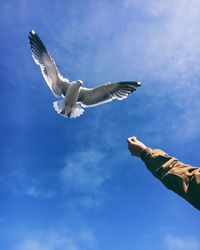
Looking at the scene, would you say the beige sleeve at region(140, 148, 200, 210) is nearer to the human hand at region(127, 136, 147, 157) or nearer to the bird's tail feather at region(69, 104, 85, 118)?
the human hand at region(127, 136, 147, 157)

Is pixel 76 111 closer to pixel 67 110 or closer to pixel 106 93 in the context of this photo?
pixel 67 110

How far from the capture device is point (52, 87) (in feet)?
31.0

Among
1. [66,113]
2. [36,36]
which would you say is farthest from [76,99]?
[36,36]

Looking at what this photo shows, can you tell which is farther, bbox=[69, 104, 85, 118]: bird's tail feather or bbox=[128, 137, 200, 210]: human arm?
bbox=[69, 104, 85, 118]: bird's tail feather

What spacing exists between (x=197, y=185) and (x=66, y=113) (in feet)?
22.7

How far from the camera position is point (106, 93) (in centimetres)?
961

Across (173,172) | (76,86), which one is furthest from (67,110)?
(173,172)

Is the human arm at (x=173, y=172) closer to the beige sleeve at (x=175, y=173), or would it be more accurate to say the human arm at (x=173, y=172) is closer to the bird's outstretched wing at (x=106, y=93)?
the beige sleeve at (x=175, y=173)

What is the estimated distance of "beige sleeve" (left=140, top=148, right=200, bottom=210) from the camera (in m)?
1.95

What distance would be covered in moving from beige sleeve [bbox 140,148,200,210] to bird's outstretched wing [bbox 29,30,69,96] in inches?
284

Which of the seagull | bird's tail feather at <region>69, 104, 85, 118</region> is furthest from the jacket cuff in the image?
the seagull

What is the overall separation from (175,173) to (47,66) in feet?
25.9

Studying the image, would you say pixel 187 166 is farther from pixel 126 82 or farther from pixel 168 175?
pixel 126 82

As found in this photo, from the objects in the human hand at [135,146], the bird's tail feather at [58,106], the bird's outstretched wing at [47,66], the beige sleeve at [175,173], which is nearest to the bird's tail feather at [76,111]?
the bird's tail feather at [58,106]
